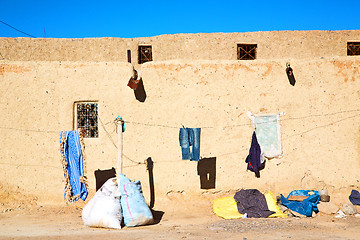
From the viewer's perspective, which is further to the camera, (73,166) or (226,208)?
(73,166)

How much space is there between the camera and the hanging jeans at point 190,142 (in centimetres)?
730

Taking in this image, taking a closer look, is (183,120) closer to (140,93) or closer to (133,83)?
(140,93)

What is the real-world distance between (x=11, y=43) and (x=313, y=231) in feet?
31.4

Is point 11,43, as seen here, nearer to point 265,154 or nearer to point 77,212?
point 77,212

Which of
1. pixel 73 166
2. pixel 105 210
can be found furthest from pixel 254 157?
pixel 73 166

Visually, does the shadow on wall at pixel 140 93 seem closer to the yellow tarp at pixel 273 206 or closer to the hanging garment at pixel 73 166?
the hanging garment at pixel 73 166

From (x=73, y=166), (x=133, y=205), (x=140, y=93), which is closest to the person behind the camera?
(x=133, y=205)

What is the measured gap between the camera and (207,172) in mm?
7602

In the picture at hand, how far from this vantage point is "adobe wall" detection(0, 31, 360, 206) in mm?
7590

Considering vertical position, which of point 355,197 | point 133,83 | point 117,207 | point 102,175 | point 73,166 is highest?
point 133,83

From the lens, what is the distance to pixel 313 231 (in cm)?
598

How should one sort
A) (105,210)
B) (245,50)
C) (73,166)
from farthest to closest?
(245,50)
(73,166)
(105,210)

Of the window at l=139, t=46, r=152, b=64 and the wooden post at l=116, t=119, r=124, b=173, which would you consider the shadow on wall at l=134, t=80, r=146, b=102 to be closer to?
the wooden post at l=116, t=119, r=124, b=173

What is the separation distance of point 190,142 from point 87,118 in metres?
2.21
